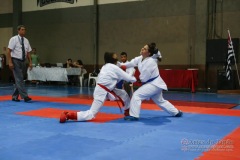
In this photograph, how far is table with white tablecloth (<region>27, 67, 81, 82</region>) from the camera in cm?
1505

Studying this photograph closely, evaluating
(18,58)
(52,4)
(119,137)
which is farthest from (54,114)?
(52,4)

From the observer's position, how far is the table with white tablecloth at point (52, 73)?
1505 cm

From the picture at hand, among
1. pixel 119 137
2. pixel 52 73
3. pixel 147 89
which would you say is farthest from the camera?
pixel 52 73

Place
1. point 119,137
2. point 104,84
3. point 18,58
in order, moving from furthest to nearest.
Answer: point 18,58
point 104,84
point 119,137

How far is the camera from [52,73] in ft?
50.7

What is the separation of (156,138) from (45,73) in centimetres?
1209

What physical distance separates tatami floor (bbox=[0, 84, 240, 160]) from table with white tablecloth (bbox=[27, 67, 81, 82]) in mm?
8558

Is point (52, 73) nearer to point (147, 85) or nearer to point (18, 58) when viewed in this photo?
point (18, 58)

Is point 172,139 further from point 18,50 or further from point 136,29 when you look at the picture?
point 136,29

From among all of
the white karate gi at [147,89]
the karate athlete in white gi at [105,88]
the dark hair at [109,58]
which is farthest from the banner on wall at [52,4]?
the karate athlete in white gi at [105,88]

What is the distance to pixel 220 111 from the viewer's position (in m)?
6.99

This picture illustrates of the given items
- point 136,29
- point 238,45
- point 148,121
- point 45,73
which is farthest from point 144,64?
point 45,73

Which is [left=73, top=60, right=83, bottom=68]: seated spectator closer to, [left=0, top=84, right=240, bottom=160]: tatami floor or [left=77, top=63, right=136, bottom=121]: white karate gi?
[left=0, top=84, right=240, bottom=160]: tatami floor

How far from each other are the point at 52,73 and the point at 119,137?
1161 centimetres
